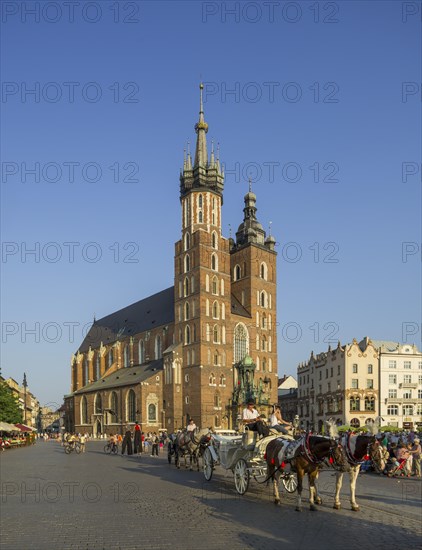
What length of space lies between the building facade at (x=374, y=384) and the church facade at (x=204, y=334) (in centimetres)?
1043

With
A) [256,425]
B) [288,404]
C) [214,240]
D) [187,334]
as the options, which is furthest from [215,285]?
[256,425]

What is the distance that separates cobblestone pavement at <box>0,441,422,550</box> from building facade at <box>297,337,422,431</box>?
62571mm

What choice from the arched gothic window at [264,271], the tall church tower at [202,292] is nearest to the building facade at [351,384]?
the arched gothic window at [264,271]

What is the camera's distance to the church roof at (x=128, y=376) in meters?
76.6

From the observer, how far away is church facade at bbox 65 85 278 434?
230 feet

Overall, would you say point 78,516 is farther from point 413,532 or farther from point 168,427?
point 168,427

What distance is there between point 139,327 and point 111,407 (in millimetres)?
13255

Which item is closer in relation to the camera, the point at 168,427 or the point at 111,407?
the point at 168,427

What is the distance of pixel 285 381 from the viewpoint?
130 metres

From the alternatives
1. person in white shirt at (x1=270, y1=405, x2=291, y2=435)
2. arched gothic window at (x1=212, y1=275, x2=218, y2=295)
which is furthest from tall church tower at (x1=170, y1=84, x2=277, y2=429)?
person in white shirt at (x1=270, y1=405, x2=291, y2=435)

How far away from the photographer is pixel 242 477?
15172 millimetres

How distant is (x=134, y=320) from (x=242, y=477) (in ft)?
260

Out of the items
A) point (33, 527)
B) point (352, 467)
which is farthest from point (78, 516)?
point (352, 467)

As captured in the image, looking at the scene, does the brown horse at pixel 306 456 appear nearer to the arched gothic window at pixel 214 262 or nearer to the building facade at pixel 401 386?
the arched gothic window at pixel 214 262
